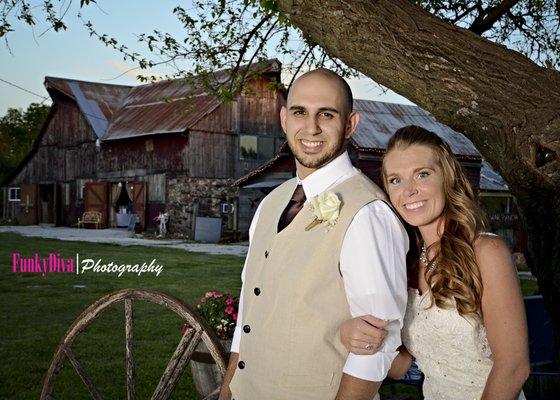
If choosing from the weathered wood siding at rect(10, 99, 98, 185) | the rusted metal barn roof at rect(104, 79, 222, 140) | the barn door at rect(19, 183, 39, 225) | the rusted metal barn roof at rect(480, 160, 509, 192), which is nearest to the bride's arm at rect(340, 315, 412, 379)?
the rusted metal barn roof at rect(480, 160, 509, 192)

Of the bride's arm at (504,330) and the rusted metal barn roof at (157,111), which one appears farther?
the rusted metal barn roof at (157,111)

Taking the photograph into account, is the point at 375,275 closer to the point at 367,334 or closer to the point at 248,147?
the point at 367,334

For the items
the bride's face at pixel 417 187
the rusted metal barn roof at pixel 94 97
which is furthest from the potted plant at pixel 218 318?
the rusted metal barn roof at pixel 94 97

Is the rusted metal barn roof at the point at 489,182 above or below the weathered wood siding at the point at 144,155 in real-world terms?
below

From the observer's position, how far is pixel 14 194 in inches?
1601

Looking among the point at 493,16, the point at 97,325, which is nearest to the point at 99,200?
the point at 97,325

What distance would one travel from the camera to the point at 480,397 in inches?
109

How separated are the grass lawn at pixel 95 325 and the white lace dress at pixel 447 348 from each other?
3.96 meters

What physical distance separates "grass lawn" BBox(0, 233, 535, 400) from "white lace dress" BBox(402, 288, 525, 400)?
3980 mm

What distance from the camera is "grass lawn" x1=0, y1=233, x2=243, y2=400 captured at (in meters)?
6.72

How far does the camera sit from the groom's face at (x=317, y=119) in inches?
110

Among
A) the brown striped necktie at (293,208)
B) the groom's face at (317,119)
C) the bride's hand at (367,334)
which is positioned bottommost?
the bride's hand at (367,334)

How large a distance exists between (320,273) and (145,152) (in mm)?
29475

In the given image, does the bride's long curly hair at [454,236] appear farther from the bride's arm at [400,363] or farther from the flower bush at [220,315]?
the flower bush at [220,315]
